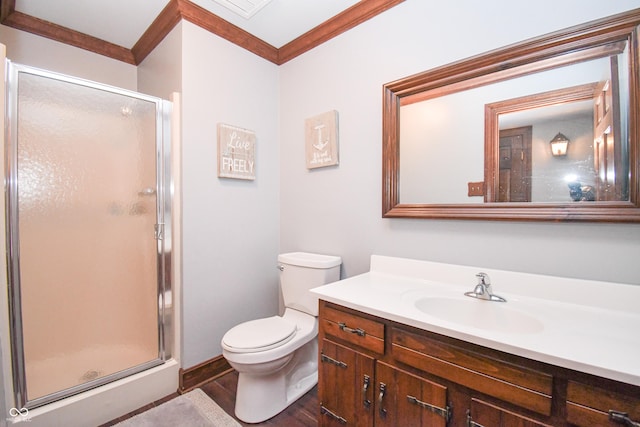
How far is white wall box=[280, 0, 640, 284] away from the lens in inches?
44.3

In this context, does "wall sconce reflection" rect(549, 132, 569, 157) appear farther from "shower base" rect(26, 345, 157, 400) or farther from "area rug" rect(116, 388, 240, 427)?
"shower base" rect(26, 345, 157, 400)

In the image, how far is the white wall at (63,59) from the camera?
187 centimetres

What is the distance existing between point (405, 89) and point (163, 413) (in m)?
2.28

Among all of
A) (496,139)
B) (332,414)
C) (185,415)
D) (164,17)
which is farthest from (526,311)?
(164,17)

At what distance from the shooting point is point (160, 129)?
1.78 metres

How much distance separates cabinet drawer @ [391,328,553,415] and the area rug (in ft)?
3.62

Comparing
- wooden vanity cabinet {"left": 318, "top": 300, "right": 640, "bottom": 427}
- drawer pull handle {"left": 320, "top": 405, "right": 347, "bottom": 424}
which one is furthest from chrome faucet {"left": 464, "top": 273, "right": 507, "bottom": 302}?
drawer pull handle {"left": 320, "top": 405, "right": 347, "bottom": 424}

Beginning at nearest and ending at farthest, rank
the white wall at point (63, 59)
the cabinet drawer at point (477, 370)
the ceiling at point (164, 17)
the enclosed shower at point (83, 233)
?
1. the cabinet drawer at point (477, 370)
2. the enclosed shower at point (83, 233)
3. the ceiling at point (164, 17)
4. the white wall at point (63, 59)

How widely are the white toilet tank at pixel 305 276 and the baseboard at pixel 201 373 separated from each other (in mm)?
661

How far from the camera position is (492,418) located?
84 cm

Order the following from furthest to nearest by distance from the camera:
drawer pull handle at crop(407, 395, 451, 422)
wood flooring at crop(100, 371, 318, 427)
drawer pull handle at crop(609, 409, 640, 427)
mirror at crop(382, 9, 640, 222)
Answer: wood flooring at crop(100, 371, 318, 427), mirror at crop(382, 9, 640, 222), drawer pull handle at crop(407, 395, 451, 422), drawer pull handle at crop(609, 409, 640, 427)

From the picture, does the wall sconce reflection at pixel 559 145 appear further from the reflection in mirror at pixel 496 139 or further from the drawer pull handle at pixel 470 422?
the drawer pull handle at pixel 470 422

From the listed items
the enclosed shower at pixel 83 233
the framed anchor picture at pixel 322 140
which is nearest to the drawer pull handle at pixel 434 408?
the framed anchor picture at pixel 322 140

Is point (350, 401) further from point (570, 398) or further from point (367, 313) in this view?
point (570, 398)
